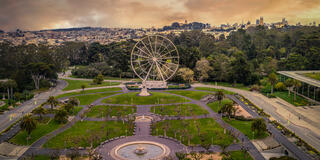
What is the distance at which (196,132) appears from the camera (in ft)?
182

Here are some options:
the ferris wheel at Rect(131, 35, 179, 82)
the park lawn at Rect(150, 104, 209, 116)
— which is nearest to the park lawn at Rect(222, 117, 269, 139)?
the park lawn at Rect(150, 104, 209, 116)

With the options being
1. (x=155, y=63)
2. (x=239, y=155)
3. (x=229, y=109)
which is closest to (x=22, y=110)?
(x=155, y=63)

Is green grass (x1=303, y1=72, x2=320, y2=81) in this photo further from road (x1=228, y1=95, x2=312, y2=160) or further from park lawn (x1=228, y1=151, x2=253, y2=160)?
park lawn (x1=228, y1=151, x2=253, y2=160)

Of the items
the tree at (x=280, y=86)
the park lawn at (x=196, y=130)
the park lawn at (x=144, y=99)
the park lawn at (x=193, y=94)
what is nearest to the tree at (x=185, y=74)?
the park lawn at (x=193, y=94)

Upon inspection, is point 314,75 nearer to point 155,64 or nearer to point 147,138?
point 155,64

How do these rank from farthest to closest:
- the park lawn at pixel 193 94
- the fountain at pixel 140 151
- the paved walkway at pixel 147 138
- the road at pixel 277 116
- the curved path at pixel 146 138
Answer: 1. the park lawn at pixel 193 94
2. the road at pixel 277 116
3. the paved walkway at pixel 147 138
4. the curved path at pixel 146 138
5. the fountain at pixel 140 151

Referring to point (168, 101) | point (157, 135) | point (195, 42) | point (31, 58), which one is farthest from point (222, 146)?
point (195, 42)

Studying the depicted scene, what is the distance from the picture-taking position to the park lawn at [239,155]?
145 feet

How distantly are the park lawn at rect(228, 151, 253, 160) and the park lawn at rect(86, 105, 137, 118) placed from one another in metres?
30.1

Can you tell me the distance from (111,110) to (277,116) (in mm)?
40137

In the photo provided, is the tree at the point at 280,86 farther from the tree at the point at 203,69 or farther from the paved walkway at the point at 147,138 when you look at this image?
the paved walkway at the point at 147,138

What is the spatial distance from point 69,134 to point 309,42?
10525cm

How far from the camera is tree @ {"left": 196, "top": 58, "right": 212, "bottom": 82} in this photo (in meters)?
105

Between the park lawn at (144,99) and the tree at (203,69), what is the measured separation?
2712 cm
